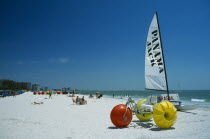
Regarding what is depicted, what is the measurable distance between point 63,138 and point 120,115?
2.93 m

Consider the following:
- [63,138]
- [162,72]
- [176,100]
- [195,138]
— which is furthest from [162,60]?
[63,138]

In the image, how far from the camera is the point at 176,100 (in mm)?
14867

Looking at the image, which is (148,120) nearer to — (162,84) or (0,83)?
(162,84)

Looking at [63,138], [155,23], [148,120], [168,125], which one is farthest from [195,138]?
[155,23]

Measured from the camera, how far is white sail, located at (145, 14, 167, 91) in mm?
12584

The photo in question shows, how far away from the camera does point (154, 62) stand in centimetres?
1306

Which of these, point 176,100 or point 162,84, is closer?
point 162,84

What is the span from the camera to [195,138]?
20.7ft

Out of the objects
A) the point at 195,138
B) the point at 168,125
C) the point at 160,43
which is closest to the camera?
the point at 195,138

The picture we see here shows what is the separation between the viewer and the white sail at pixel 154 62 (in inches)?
495

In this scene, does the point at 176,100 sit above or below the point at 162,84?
below

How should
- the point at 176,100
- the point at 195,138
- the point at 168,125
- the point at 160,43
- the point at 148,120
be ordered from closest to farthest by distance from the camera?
1. the point at 195,138
2. the point at 168,125
3. the point at 148,120
4. the point at 160,43
5. the point at 176,100

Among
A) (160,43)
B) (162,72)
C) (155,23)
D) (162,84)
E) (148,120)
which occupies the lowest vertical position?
(148,120)

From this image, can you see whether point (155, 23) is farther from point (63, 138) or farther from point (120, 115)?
point (63, 138)
